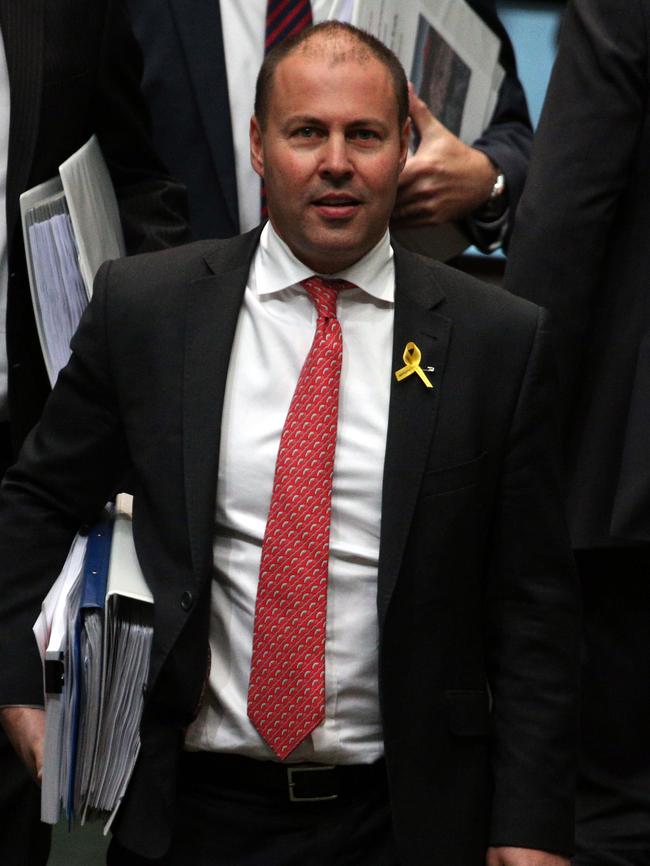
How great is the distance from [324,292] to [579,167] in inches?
38.2

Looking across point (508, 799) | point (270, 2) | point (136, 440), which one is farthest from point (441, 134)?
point (508, 799)

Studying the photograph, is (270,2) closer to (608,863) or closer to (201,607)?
(201,607)

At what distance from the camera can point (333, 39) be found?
232 centimetres

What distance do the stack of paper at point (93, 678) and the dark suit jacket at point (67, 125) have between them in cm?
66

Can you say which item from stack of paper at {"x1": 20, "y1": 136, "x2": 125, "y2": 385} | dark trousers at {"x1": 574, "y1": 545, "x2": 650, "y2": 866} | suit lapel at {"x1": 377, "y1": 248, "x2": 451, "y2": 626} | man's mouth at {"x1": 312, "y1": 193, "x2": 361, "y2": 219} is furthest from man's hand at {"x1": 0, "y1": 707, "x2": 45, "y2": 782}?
dark trousers at {"x1": 574, "y1": 545, "x2": 650, "y2": 866}

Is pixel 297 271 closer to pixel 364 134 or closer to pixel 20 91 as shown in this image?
pixel 364 134

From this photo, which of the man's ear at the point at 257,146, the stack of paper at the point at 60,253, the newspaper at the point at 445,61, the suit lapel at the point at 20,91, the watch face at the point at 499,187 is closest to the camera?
the man's ear at the point at 257,146

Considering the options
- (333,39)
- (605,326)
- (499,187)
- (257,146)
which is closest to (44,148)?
(257,146)

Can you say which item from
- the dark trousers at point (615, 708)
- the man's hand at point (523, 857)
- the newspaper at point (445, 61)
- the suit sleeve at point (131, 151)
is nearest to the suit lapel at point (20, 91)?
the suit sleeve at point (131, 151)

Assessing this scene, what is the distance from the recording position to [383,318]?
234cm

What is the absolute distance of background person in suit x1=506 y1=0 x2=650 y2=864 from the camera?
3.06 meters

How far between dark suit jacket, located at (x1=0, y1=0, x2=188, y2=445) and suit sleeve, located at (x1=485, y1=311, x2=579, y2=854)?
92 cm

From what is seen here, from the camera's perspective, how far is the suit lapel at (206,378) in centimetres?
222

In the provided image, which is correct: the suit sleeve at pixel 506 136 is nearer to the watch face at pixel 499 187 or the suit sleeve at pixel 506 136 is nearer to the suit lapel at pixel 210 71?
the watch face at pixel 499 187
